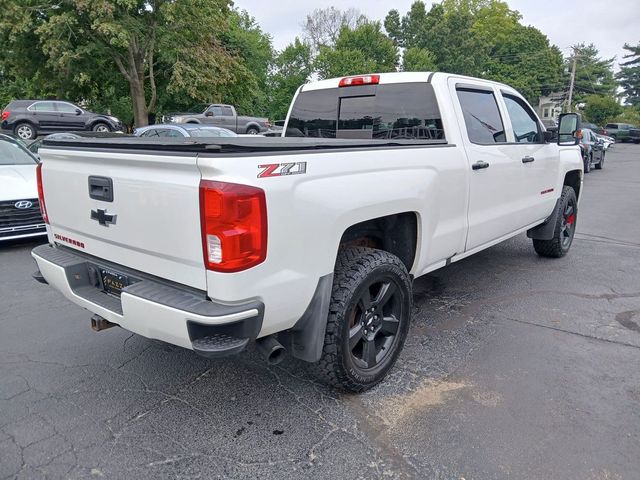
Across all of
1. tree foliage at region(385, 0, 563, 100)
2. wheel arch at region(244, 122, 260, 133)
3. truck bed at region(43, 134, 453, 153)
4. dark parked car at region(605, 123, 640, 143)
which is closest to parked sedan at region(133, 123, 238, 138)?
wheel arch at region(244, 122, 260, 133)

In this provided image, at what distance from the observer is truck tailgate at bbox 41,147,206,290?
7.38 feet

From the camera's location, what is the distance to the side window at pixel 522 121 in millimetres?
4590

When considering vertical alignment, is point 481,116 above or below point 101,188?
above

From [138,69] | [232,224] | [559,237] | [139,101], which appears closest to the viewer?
[232,224]

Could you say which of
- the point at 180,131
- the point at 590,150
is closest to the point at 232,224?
the point at 180,131

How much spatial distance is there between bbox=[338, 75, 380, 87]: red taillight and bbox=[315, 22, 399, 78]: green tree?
39.4 m

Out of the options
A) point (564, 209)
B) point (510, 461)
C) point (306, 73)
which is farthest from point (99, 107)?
point (510, 461)

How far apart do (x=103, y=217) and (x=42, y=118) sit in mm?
20672

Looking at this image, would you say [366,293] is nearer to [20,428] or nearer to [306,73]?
[20,428]

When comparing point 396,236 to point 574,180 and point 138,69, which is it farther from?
point 138,69

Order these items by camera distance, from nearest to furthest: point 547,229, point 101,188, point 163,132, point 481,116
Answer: point 101,188
point 481,116
point 547,229
point 163,132

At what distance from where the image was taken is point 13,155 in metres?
7.43

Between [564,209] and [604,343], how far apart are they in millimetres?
2363

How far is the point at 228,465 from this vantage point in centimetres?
237
